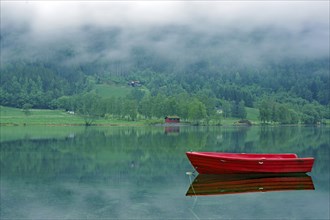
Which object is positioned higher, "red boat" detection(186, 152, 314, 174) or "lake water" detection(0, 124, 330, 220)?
"red boat" detection(186, 152, 314, 174)

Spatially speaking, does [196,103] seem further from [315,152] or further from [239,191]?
[239,191]

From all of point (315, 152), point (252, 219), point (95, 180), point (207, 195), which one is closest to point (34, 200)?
point (95, 180)

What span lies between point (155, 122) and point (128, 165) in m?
144

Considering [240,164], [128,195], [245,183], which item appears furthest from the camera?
[240,164]

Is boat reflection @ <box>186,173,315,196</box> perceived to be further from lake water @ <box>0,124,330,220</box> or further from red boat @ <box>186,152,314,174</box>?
lake water @ <box>0,124,330,220</box>

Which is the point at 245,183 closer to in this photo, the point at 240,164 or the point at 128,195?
the point at 240,164

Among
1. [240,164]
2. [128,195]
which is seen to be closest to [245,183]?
[240,164]

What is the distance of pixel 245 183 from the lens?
38406mm

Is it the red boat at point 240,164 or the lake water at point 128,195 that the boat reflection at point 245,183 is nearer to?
the red boat at point 240,164

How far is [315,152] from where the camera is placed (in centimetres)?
6469

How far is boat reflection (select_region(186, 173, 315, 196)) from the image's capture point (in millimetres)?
34812

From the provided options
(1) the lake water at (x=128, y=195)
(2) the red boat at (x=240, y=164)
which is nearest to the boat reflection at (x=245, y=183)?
(2) the red boat at (x=240, y=164)

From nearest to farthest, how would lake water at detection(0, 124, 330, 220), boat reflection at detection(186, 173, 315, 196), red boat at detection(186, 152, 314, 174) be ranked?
1. lake water at detection(0, 124, 330, 220)
2. boat reflection at detection(186, 173, 315, 196)
3. red boat at detection(186, 152, 314, 174)

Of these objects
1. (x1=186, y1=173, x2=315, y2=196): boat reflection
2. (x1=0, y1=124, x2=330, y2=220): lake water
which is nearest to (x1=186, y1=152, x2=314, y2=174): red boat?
(x1=186, y1=173, x2=315, y2=196): boat reflection
